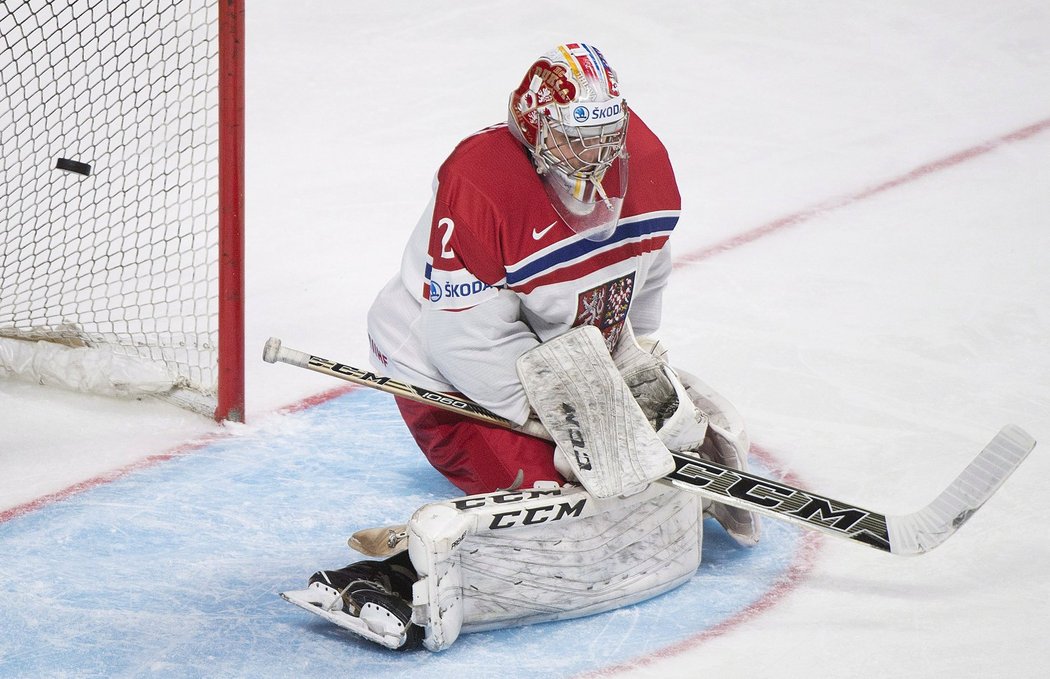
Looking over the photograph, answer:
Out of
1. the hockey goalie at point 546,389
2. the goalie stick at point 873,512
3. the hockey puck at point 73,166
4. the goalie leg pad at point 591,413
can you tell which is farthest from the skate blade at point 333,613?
the hockey puck at point 73,166

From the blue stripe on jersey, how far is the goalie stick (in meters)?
0.40

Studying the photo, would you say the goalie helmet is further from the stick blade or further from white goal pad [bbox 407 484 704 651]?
the stick blade

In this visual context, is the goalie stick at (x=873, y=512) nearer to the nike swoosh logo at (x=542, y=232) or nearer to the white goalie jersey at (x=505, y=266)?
the white goalie jersey at (x=505, y=266)

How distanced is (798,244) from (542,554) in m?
2.12

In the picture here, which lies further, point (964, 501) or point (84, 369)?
point (84, 369)

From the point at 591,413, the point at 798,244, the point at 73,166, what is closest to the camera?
the point at 591,413

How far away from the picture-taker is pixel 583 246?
7.48 ft

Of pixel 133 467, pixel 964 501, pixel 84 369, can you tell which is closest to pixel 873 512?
pixel 964 501

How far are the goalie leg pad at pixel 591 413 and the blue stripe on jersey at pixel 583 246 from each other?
0.12m

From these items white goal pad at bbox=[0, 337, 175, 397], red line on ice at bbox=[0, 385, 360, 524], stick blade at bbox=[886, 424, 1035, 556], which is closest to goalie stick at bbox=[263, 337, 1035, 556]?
stick blade at bbox=[886, 424, 1035, 556]

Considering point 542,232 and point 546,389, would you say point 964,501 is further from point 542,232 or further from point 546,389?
point 542,232

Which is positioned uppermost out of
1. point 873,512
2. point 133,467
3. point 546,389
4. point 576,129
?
point 576,129

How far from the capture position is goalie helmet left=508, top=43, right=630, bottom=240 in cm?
213

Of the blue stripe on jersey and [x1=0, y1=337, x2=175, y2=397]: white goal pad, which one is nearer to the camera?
the blue stripe on jersey
